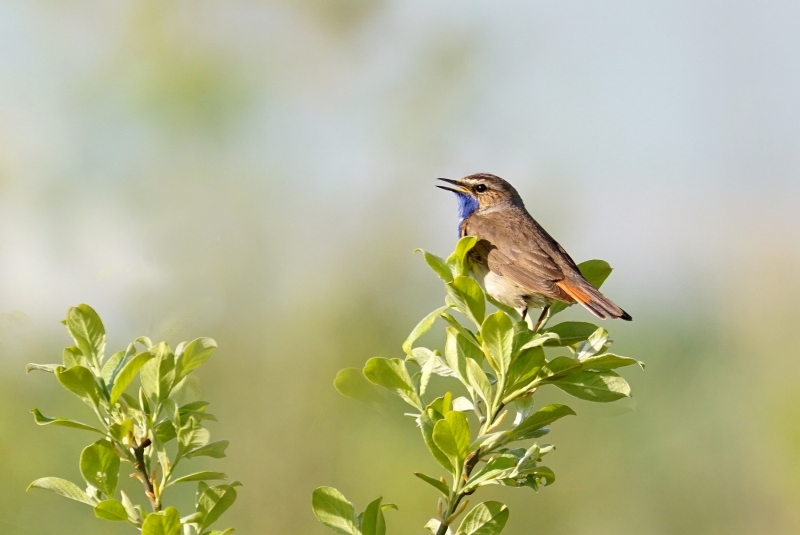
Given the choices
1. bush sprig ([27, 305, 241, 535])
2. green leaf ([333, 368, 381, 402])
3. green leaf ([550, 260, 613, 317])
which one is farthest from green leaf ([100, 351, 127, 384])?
green leaf ([550, 260, 613, 317])

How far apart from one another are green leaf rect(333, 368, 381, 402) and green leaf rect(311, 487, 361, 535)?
195 mm

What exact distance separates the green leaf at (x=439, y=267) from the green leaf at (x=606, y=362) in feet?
1.00

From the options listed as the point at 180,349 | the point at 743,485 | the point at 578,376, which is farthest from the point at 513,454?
the point at 743,485

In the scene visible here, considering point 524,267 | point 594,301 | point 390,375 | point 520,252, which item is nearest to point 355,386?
point 390,375

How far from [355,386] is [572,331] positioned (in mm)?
436

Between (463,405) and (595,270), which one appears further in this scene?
(595,270)

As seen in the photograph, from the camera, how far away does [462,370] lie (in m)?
1.36

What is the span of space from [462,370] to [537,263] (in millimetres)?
1883

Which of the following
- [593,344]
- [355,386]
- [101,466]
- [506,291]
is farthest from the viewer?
[506,291]

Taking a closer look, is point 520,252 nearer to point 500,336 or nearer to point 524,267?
point 524,267

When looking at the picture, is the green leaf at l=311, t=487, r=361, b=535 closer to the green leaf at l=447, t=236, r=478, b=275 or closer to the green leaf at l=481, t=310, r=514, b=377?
the green leaf at l=481, t=310, r=514, b=377

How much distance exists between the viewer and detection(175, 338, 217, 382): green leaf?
47.2 inches

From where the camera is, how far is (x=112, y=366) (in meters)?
1.24

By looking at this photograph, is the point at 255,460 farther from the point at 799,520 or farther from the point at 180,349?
the point at 180,349
